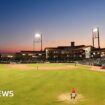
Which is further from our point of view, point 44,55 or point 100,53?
point 44,55

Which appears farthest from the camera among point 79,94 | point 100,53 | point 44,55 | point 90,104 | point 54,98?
point 44,55

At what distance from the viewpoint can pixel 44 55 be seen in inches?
5640

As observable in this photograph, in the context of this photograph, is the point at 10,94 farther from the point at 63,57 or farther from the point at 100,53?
the point at 63,57

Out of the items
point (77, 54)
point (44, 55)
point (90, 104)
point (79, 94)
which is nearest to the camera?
point (90, 104)

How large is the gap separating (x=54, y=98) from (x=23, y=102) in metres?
2.80

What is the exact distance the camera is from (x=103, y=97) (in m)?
17.2

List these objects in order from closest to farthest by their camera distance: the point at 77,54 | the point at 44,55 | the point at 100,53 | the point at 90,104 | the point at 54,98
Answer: the point at 90,104 → the point at 54,98 → the point at 100,53 → the point at 77,54 → the point at 44,55

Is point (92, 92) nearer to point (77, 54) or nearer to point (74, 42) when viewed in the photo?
point (77, 54)

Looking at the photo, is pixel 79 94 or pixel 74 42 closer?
pixel 79 94

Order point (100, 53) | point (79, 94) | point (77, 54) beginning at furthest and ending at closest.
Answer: point (77, 54) → point (100, 53) → point (79, 94)

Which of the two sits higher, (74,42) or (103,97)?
(74,42)

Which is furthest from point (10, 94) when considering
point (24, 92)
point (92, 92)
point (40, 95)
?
point (92, 92)

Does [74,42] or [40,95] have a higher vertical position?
[74,42]

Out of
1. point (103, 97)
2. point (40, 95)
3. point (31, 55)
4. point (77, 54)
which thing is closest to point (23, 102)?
point (40, 95)
